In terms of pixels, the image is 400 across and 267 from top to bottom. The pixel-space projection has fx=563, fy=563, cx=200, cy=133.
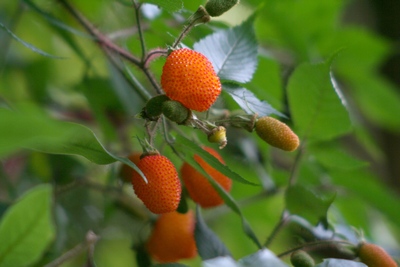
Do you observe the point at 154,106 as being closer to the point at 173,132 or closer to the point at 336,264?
the point at 173,132

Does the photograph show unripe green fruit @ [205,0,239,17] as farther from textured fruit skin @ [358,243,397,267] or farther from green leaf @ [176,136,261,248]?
textured fruit skin @ [358,243,397,267]

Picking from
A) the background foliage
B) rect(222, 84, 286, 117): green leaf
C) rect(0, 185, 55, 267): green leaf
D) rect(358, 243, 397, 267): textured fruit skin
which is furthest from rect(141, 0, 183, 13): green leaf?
rect(358, 243, 397, 267): textured fruit skin

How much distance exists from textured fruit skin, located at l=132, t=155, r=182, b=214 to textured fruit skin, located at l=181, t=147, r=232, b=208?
0.10 meters

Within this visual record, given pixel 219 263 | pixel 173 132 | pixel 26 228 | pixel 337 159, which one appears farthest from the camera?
pixel 337 159

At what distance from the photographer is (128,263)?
4.53 ft

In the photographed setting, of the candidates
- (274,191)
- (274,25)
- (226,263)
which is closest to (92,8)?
(274,25)

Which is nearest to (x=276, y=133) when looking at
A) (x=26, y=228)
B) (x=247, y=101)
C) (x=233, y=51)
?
(x=247, y=101)

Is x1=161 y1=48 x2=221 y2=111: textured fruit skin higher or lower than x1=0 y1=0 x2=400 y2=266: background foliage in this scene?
higher

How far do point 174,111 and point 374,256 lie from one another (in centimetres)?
30

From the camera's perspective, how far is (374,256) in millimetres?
659

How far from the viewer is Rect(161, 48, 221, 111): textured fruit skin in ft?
1.80

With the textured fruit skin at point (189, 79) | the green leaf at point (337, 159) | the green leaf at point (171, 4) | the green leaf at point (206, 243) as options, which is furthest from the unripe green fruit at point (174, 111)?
the green leaf at point (337, 159)

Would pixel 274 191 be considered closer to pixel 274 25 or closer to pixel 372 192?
pixel 372 192

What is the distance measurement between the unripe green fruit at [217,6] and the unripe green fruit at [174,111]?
116 millimetres
